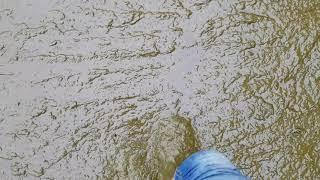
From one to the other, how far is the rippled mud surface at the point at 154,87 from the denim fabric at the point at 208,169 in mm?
389

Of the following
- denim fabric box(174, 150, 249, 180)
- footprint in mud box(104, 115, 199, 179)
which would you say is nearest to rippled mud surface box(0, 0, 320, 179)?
footprint in mud box(104, 115, 199, 179)

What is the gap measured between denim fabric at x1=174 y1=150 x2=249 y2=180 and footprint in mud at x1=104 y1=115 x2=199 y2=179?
30cm

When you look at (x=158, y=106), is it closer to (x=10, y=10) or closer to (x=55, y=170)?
(x=55, y=170)

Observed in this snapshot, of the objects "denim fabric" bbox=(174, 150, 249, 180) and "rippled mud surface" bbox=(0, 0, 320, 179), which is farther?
"rippled mud surface" bbox=(0, 0, 320, 179)

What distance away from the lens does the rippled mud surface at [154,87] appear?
2.10 metres

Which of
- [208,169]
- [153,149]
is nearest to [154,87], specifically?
[153,149]

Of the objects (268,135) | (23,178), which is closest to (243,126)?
(268,135)

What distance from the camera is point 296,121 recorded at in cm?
223

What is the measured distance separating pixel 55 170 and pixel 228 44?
1.10 meters

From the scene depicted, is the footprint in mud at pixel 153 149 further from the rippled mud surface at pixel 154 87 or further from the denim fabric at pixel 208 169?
the denim fabric at pixel 208 169

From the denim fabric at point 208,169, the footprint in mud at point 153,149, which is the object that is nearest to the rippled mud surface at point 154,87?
the footprint in mud at point 153,149

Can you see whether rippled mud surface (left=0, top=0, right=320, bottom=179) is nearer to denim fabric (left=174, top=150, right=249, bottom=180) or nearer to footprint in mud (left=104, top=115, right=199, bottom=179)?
footprint in mud (left=104, top=115, right=199, bottom=179)

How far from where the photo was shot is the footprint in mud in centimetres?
206

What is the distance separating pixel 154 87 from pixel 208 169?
31.4 inches
